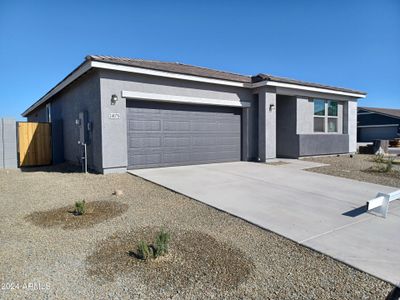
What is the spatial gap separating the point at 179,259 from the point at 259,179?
5.16 meters

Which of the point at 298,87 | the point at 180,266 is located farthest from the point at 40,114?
the point at 180,266

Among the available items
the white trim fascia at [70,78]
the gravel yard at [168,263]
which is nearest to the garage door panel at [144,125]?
the white trim fascia at [70,78]

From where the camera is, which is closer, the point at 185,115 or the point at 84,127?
the point at 84,127

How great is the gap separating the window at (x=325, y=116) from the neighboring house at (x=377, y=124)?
24.1m

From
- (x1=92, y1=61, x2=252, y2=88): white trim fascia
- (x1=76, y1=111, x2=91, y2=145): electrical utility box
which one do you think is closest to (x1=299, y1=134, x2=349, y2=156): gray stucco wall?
(x1=92, y1=61, x2=252, y2=88): white trim fascia

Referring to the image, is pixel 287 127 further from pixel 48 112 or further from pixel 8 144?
pixel 48 112

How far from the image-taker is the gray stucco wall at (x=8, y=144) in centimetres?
1076

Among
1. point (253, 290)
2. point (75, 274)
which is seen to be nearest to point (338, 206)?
point (253, 290)

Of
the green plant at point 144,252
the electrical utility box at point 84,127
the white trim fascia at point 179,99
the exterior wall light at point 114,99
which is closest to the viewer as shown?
the green plant at point 144,252

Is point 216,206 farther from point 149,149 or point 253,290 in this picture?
point 149,149

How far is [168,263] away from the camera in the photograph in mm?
3104

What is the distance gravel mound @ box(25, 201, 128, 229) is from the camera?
4.41 m

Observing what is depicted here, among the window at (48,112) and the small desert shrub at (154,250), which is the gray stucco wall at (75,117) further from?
the small desert shrub at (154,250)

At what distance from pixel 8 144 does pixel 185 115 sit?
751 centimetres
